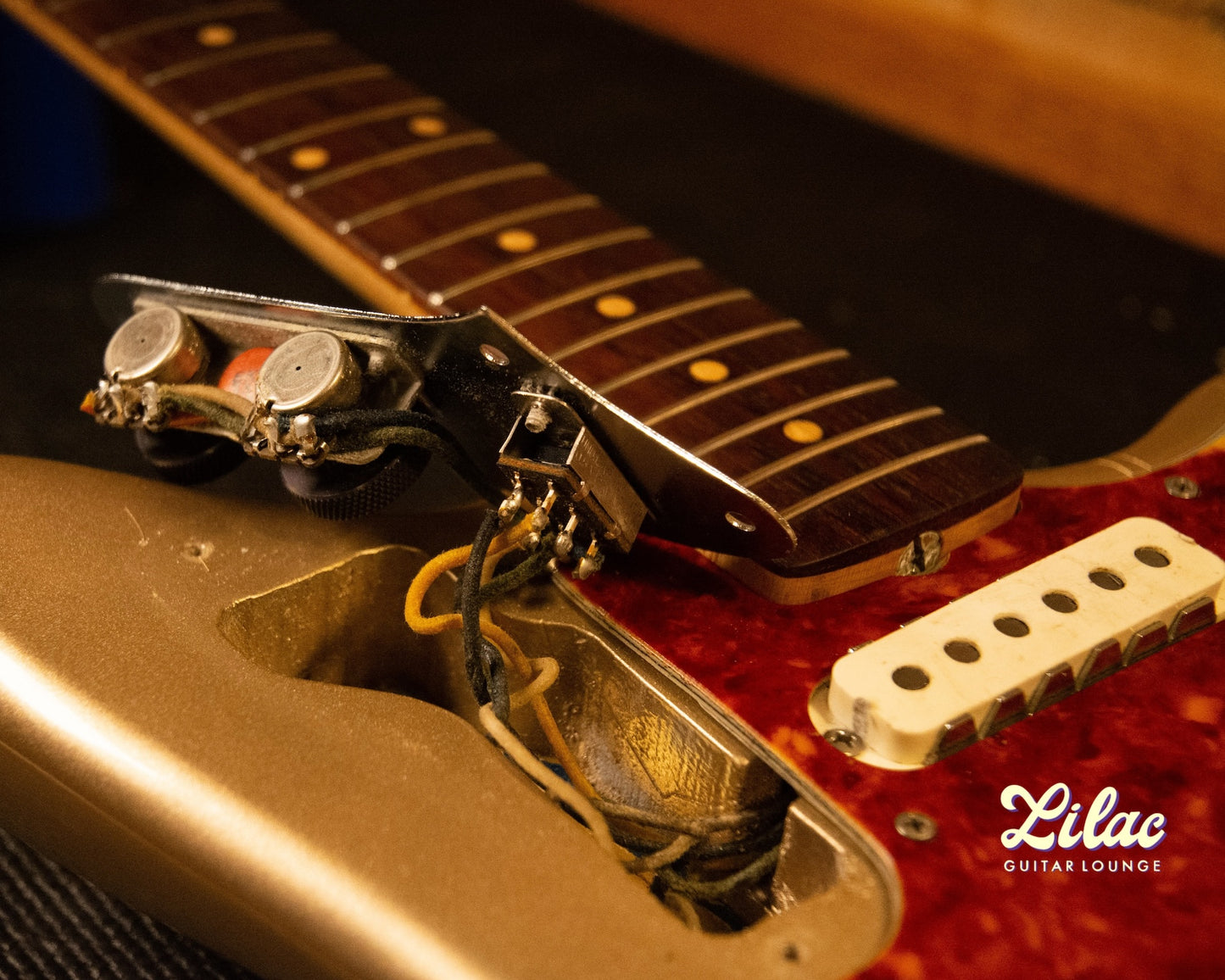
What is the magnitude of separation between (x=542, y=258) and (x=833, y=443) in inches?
10.1

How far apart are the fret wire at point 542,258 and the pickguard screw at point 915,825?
0.44m

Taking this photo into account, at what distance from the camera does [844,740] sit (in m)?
0.63

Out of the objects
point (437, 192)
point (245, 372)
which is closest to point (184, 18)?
point (437, 192)

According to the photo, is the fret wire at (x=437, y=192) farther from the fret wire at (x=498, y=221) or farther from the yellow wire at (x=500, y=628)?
the yellow wire at (x=500, y=628)

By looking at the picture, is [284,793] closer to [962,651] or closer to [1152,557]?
[962,651]

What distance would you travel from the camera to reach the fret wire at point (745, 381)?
0.79 meters

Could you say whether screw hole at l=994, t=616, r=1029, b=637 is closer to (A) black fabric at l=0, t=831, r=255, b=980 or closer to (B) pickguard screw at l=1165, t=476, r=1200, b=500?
(B) pickguard screw at l=1165, t=476, r=1200, b=500

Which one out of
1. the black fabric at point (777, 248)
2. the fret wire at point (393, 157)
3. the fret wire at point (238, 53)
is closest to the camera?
the fret wire at point (393, 157)

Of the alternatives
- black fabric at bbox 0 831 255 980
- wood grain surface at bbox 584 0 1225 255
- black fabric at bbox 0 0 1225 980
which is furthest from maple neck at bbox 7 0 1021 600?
wood grain surface at bbox 584 0 1225 255

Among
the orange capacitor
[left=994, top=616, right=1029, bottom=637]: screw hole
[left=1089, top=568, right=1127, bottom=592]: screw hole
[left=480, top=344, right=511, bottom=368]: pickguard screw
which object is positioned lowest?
the orange capacitor

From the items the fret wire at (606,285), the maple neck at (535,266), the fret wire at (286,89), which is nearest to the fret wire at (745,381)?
the maple neck at (535,266)

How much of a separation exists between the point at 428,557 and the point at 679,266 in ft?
0.97

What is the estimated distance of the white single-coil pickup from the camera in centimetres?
62

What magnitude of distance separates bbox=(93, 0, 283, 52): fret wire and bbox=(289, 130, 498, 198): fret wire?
273mm
